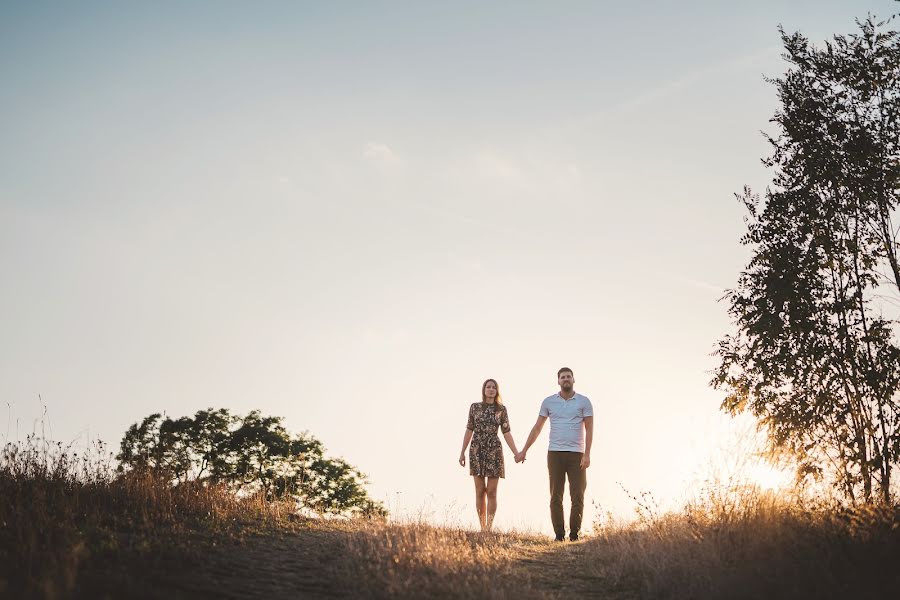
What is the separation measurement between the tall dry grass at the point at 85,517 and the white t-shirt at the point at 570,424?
161 inches

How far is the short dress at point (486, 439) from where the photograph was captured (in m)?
9.45

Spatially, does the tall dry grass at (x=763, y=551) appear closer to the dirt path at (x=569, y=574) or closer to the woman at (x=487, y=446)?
the dirt path at (x=569, y=574)

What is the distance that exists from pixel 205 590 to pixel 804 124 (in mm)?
10100

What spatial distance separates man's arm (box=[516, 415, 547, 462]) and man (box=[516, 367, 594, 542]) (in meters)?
0.24

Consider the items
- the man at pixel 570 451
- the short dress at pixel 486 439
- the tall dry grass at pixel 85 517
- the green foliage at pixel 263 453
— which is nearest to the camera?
the tall dry grass at pixel 85 517

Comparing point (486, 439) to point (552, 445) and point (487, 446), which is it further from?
point (552, 445)

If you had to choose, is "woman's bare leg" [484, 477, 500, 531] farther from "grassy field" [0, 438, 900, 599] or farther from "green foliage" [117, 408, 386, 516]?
"green foliage" [117, 408, 386, 516]

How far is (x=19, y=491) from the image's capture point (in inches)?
243

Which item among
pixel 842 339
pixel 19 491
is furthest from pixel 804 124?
pixel 19 491

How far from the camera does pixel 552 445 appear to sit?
30.1 ft

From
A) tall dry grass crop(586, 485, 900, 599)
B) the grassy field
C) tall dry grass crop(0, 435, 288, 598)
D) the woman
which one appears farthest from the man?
tall dry grass crop(0, 435, 288, 598)

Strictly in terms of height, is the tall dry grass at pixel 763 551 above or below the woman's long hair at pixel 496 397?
below

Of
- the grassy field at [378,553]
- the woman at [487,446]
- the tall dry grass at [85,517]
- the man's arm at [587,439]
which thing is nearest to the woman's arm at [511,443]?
the woman at [487,446]

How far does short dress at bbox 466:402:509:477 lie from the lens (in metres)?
9.45
